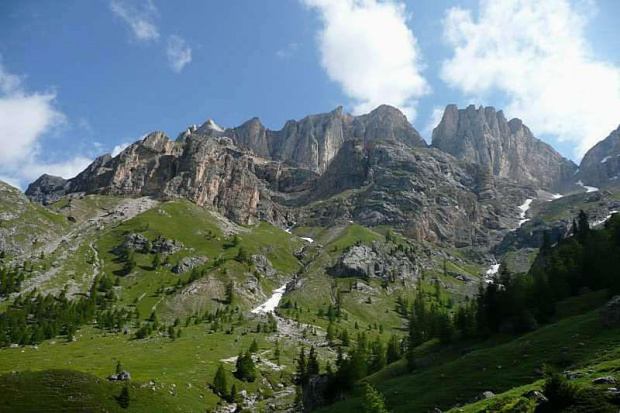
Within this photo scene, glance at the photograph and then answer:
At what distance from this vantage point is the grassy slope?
57344mm

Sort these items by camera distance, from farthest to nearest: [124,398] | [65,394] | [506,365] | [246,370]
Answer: [246,370] → [124,398] → [65,394] → [506,365]

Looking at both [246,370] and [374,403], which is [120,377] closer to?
[246,370]

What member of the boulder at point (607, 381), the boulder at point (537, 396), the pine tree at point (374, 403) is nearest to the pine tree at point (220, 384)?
the pine tree at point (374, 403)

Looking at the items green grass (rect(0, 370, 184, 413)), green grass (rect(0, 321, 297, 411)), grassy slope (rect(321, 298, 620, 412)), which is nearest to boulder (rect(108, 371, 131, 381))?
green grass (rect(0, 321, 297, 411))

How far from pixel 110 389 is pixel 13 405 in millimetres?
16687

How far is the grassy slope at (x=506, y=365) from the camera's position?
188ft

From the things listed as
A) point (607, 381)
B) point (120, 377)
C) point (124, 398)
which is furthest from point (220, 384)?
point (607, 381)

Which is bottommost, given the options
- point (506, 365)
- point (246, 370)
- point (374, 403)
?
point (374, 403)

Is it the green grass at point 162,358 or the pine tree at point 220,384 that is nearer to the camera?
the green grass at point 162,358

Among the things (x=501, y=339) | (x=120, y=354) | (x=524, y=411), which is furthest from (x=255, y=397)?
(x=524, y=411)

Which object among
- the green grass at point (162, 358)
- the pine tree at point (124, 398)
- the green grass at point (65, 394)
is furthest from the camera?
the green grass at point (162, 358)

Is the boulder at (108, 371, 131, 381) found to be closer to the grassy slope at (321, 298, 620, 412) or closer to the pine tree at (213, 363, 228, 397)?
the pine tree at (213, 363, 228, 397)

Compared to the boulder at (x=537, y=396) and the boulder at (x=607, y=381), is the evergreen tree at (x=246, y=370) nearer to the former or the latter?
the boulder at (x=537, y=396)

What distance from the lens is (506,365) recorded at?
65.5 meters
